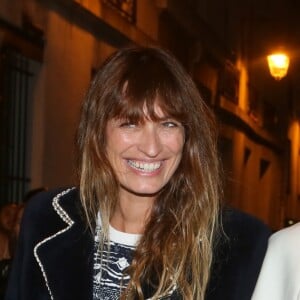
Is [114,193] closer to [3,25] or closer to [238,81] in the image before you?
[3,25]

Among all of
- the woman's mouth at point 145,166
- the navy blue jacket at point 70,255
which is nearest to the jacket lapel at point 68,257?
the navy blue jacket at point 70,255

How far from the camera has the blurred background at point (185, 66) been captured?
9375 mm

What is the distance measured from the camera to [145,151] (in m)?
3.20

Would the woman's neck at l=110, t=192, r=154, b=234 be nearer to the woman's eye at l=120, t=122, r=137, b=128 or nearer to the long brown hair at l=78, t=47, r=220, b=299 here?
the long brown hair at l=78, t=47, r=220, b=299

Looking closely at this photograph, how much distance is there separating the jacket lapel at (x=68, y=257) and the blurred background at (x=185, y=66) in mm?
251

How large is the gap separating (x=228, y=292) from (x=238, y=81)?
18.1m

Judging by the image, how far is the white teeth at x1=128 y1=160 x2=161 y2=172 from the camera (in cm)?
323

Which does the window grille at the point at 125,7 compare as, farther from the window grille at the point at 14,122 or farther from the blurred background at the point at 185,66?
the window grille at the point at 14,122

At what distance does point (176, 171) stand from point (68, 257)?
52cm

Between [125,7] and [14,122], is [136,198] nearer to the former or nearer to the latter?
[14,122]

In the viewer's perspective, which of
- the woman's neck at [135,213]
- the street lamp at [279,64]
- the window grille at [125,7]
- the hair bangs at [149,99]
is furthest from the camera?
the street lamp at [279,64]

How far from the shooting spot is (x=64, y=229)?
3.48 metres

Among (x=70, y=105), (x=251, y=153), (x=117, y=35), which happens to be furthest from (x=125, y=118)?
(x=251, y=153)

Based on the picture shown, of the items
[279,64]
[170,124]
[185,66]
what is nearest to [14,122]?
[185,66]
